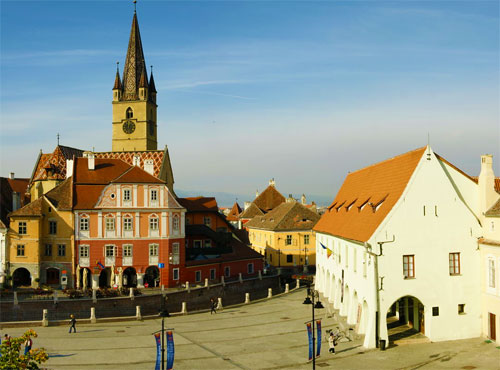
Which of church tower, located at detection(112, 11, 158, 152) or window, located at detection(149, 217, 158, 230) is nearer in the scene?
window, located at detection(149, 217, 158, 230)

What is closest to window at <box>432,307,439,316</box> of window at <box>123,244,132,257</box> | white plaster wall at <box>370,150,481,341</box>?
white plaster wall at <box>370,150,481,341</box>

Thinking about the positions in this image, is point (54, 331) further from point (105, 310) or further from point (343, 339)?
point (343, 339)

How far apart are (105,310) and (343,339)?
21605 millimetres

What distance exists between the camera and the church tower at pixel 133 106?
311ft

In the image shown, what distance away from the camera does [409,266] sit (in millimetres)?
35438

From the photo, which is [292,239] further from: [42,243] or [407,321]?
[407,321]

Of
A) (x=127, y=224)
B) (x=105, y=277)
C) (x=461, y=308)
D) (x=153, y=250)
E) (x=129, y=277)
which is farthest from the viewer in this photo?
(x=129, y=277)

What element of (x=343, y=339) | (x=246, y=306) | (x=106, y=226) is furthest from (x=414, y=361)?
(x=106, y=226)

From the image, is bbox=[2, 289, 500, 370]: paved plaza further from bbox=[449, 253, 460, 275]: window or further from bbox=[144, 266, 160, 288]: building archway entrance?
bbox=[144, 266, 160, 288]: building archway entrance

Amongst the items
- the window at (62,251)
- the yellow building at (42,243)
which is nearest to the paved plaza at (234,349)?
the yellow building at (42,243)

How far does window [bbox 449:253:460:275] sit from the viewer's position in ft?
119

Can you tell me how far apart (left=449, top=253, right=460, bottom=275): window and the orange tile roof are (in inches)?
225

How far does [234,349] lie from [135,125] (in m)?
67.5

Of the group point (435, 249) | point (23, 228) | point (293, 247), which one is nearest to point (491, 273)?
point (435, 249)
